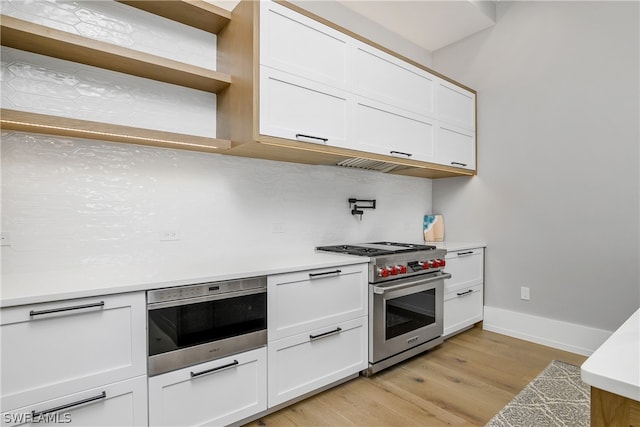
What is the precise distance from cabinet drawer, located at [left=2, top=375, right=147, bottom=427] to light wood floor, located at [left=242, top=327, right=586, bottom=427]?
674mm

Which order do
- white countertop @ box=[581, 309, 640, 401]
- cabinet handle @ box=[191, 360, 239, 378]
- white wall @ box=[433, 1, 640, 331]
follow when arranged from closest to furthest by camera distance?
white countertop @ box=[581, 309, 640, 401] < cabinet handle @ box=[191, 360, 239, 378] < white wall @ box=[433, 1, 640, 331]

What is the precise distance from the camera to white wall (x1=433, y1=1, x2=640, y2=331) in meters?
2.62

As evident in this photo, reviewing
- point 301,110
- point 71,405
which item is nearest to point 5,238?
point 71,405

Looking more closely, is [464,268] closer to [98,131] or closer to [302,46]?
[302,46]

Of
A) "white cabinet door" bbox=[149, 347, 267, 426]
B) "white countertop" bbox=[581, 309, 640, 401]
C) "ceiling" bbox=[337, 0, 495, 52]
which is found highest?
"ceiling" bbox=[337, 0, 495, 52]

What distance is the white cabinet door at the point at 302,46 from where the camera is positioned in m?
2.01

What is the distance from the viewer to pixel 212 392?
5.54 ft

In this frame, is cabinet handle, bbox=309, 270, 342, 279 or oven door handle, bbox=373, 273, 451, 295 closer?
cabinet handle, bbox=309, 270, 342, 279

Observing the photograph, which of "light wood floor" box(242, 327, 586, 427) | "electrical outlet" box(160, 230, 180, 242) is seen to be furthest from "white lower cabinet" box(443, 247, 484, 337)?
"electrical outlet" box(160, 230, 180, 242)

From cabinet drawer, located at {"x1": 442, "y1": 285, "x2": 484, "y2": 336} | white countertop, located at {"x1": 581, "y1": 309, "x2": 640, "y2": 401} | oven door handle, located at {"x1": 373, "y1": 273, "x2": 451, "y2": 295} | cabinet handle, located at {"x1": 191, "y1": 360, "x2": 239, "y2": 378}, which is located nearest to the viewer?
white countertop, located at {"x1": 581, "y1": 309, "x2": 640, "y2": 401}

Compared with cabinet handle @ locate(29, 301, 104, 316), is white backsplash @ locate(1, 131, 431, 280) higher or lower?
higher

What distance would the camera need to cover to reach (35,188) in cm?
171

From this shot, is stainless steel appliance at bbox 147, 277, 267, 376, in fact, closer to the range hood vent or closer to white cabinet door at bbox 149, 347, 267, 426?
white cabinet door at bbox 149, 347, 267, 426

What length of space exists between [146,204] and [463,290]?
2.78 meters
